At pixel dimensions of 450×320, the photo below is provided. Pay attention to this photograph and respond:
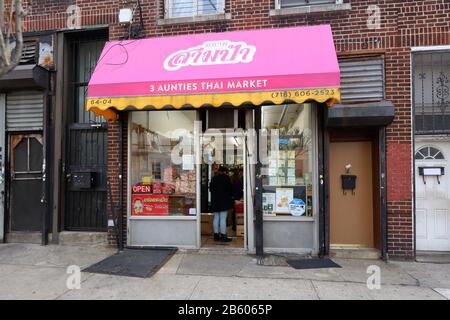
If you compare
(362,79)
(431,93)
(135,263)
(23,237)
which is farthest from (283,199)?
(23,237)

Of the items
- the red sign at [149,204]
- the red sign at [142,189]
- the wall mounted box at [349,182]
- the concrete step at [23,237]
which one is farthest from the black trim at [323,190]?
the concrete step at [23,237]

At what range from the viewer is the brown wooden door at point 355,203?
681cm

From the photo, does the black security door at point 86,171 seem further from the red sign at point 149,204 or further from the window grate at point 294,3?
the window grate at point 294,3

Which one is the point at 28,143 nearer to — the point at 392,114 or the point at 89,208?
the point at 89,208

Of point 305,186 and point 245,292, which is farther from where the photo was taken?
point 305,186

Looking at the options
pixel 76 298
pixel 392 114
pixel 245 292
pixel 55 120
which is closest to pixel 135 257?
pixel 76 298

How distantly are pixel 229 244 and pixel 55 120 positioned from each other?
15.6 ft

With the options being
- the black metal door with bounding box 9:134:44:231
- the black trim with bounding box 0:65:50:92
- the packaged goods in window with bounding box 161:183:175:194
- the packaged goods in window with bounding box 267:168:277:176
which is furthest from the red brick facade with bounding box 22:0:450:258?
the black metal door with bounding box 9:134:44:231

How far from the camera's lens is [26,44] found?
779 centimetres

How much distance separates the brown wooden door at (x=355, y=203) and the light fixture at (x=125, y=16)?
5177mm

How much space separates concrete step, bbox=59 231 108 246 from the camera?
736 centimetres

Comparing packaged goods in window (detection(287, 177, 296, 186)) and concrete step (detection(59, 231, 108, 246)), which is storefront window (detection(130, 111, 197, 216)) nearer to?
concrete step (detection(59, 231, 108, 246))

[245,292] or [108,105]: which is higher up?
[108,105]

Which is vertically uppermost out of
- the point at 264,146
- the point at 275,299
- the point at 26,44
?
the point at 26,44
